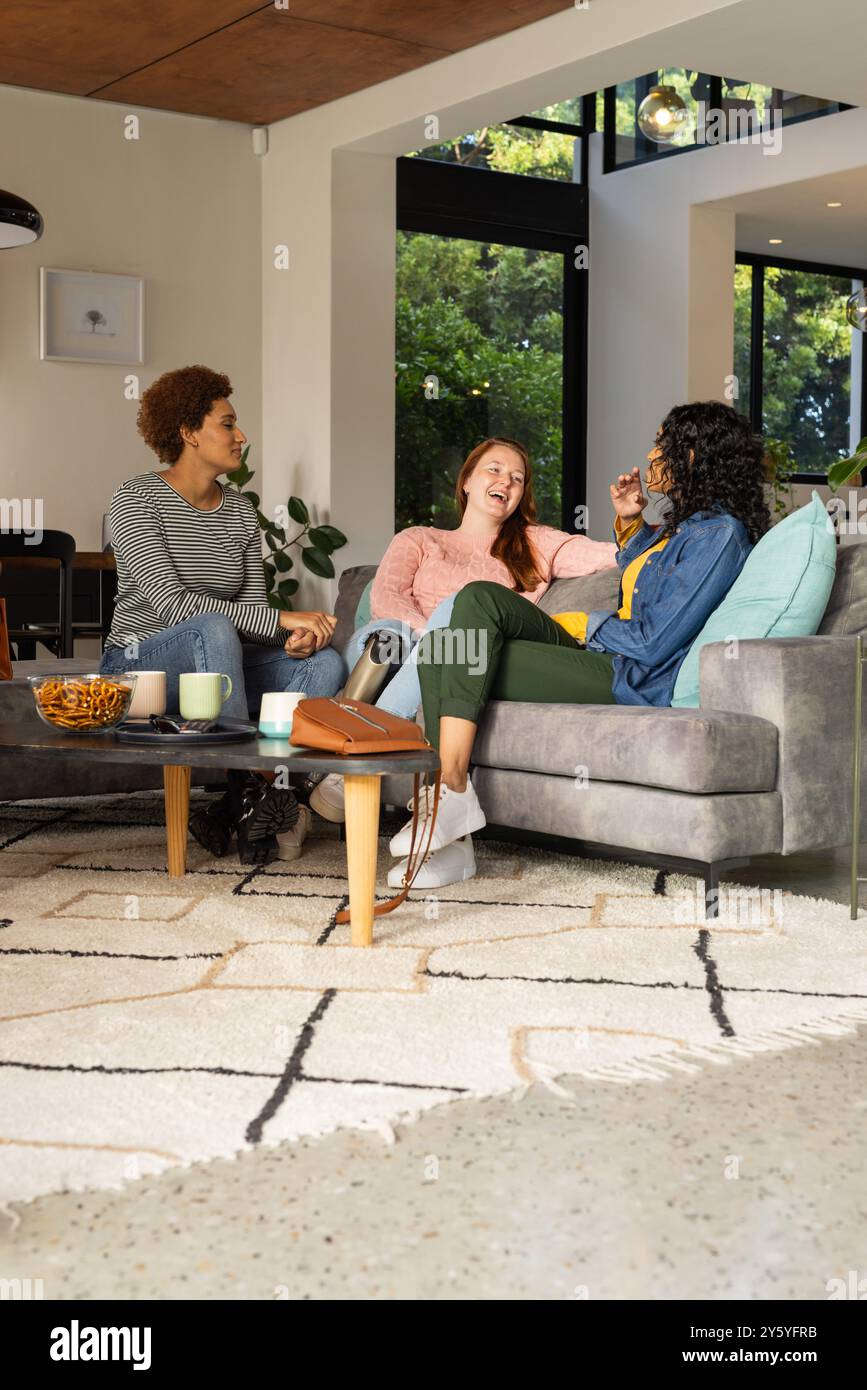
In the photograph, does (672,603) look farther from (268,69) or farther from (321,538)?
(268,69)

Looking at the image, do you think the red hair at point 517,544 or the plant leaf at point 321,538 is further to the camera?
the plant leaf at point 321,538

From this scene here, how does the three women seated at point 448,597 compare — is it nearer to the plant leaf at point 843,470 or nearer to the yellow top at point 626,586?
the yellow top at point 626,586

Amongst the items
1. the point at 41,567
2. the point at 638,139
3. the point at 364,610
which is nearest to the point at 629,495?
the point at 364,610

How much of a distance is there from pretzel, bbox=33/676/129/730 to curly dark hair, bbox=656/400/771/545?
51.7 inches

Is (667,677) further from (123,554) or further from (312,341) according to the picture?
(312,341)

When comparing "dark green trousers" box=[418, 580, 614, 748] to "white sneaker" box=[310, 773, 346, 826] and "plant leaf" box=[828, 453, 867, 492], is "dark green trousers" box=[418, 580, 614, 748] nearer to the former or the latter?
"white sneaker" box=[310, 773, 346, 826]

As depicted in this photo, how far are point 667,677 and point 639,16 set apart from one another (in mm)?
2680

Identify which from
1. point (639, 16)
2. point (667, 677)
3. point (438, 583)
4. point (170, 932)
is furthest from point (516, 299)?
point (170, 932)

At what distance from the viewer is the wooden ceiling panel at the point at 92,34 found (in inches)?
207

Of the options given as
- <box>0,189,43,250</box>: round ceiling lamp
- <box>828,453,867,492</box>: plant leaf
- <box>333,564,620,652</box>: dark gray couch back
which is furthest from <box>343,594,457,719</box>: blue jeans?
<box>0,189,43,250</box>: round ceiling lamp

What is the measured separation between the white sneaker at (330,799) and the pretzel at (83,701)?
0.57 meters

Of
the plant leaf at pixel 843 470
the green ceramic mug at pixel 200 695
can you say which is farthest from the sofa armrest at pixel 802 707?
the green ceramic mug at pixel 200 695

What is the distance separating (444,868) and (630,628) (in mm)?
693

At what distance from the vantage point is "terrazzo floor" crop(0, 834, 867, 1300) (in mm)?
1243
